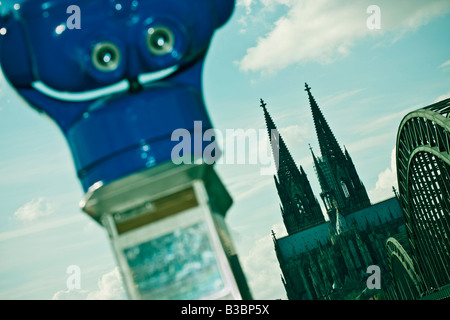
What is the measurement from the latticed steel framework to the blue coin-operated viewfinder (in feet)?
54.6

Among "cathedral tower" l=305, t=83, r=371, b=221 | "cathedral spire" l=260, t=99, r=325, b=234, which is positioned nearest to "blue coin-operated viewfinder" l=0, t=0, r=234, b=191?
"cathedral spire" l=260, t=99, r=325, b=234

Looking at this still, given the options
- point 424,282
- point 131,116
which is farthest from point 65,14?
point 424,282

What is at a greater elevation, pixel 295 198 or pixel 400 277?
pixel 295 198

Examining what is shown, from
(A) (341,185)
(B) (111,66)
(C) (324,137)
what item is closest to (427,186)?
(B) (111,66)

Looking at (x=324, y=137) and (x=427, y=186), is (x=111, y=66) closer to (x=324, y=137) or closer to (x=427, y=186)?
(x=427, y=186)

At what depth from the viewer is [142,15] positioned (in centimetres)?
176

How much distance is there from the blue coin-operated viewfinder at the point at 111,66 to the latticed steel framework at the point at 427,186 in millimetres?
16635

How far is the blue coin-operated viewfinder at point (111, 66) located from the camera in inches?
67.7

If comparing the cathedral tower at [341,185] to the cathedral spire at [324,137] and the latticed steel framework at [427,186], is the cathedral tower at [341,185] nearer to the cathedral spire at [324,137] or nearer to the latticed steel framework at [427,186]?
the cathedral spire at [324,137]

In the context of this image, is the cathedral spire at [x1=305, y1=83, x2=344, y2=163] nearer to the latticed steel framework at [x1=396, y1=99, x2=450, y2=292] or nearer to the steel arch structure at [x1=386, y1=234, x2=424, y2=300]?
the steel arch structure at [x1=386, y1=234, x2=424, y2=300]

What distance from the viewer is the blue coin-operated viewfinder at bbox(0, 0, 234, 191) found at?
1.72 m

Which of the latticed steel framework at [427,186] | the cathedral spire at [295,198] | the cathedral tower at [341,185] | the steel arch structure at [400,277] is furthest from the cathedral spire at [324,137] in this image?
the latticed steel framework at [427,186]

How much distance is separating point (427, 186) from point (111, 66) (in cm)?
2553

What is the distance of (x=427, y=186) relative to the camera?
24891mm
